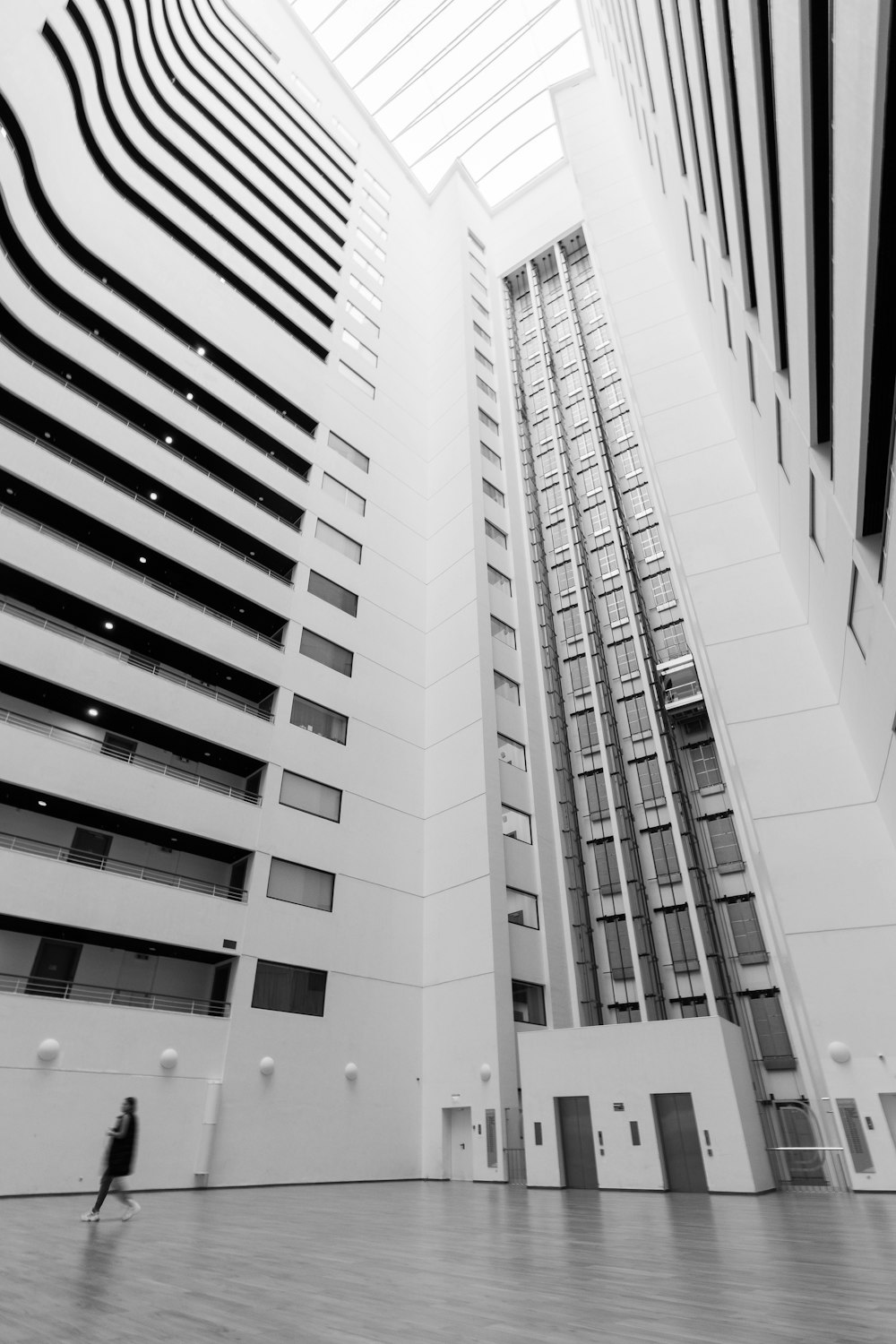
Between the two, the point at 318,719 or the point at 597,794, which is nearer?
the point at 318,719

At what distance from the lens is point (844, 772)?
16.5 metres

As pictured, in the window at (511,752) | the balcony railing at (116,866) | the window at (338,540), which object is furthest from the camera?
the window at (338,540)

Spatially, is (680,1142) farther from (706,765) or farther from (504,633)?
(504,633)

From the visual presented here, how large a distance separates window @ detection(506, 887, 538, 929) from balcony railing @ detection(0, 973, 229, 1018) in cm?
820

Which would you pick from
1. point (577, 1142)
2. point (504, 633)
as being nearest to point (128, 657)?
point (504, 633)

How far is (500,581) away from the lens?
92.7ft

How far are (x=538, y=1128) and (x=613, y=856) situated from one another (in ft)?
34.3

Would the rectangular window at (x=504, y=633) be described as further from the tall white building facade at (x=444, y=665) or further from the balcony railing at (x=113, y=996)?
the balcony railing at (x=113, y=996)

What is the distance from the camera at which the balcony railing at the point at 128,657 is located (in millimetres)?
18984

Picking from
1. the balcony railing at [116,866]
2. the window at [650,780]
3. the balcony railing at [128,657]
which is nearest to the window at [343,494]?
the balcony railing at [128,657]

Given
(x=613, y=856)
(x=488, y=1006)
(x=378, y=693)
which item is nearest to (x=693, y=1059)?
(x=488, y=1006)

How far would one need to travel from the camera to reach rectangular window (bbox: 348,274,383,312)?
35.5m

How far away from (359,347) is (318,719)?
19724mm

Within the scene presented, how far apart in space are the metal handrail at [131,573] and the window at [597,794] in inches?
490
